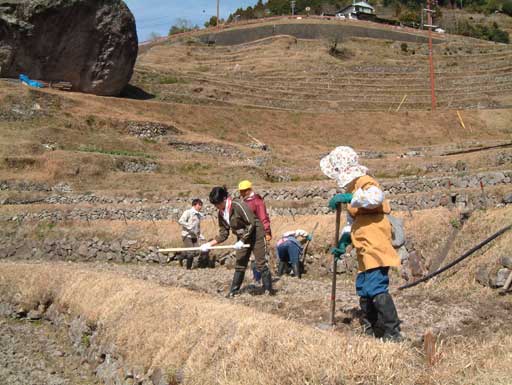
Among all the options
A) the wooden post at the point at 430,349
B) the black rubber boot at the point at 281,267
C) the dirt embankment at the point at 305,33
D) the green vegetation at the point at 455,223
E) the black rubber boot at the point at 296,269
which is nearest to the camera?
the wooden post at the point at 430,349

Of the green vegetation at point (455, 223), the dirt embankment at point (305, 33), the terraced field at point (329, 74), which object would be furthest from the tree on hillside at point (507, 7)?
the green vegetation at point (455, 223)

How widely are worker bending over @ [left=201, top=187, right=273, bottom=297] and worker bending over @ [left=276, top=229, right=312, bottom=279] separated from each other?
2.69 meters

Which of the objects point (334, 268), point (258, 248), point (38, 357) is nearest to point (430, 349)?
point (334, 268)

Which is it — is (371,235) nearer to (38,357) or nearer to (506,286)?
(506,286)

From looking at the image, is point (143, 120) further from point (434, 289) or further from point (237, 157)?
point (434, 289)

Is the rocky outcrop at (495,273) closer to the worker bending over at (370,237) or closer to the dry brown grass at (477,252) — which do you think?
the dry brown grass at (477,252)

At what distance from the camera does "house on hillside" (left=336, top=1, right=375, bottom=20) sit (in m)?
115

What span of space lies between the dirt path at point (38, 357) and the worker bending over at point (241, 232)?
9.64 ft

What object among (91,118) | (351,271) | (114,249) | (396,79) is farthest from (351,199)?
(396,79)

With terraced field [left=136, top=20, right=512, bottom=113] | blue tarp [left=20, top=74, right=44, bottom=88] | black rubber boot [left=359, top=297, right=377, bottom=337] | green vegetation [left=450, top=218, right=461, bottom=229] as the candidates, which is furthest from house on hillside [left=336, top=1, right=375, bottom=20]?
black rubber boot [left=359, top=297, right=377, bottom=337]

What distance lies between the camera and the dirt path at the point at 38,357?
947 centimetres

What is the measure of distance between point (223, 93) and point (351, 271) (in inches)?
1726

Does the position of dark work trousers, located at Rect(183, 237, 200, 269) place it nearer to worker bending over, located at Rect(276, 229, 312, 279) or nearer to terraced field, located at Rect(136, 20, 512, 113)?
worker bending over, located at Rect(276, 229, 312, 279)

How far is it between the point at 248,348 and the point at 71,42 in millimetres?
39486
